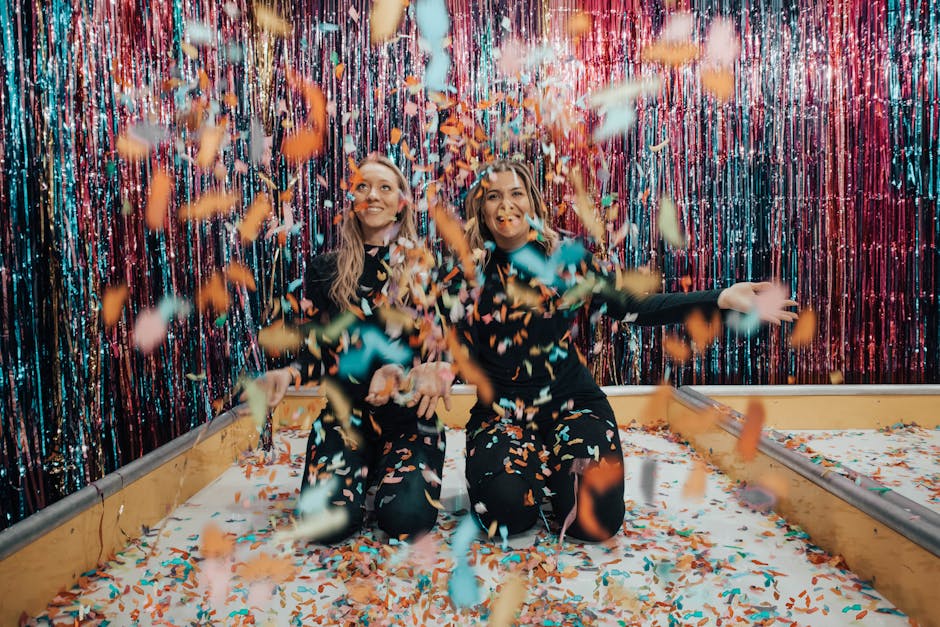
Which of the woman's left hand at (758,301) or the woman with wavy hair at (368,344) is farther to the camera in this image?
the woman with wavy hair at (368,344)

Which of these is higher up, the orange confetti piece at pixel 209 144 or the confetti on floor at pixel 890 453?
the orange confetti piece at pixel 209 144

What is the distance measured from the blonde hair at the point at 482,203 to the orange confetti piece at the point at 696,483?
0.76m

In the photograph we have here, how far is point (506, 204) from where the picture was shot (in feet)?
5.57

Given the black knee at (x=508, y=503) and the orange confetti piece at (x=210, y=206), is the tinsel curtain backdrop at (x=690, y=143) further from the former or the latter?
the black knee at (x=508, y=503)

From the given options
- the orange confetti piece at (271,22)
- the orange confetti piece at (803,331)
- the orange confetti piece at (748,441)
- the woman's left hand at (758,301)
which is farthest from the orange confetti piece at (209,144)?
the orange confetti piece at (803,331)

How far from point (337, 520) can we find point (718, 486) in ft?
3.43

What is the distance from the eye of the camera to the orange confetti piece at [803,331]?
2713 millimetres

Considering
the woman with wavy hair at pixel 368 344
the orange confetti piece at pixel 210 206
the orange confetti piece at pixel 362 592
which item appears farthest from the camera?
the orange confetti piece at pixel 210 206

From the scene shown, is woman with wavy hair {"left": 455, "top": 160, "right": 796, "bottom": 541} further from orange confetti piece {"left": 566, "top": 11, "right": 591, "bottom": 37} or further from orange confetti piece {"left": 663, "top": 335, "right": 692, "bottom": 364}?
orange confetti piece {"left": 566, "top": 11, "right": 591, "bottom": 37}

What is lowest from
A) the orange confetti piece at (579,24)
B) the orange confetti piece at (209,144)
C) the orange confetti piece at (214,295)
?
the orange confetti piece at (214,295)

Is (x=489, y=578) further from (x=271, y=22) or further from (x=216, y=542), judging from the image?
(x=271, y=22)

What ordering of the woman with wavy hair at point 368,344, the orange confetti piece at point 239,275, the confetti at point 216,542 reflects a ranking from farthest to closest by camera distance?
the orange confetti piece at point 239,275 < the woman with wavy hair at point 368,344 < the confetti at point 216,542

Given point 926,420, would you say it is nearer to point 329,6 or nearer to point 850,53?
point 850,53

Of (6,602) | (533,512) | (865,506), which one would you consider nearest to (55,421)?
(6,602)
